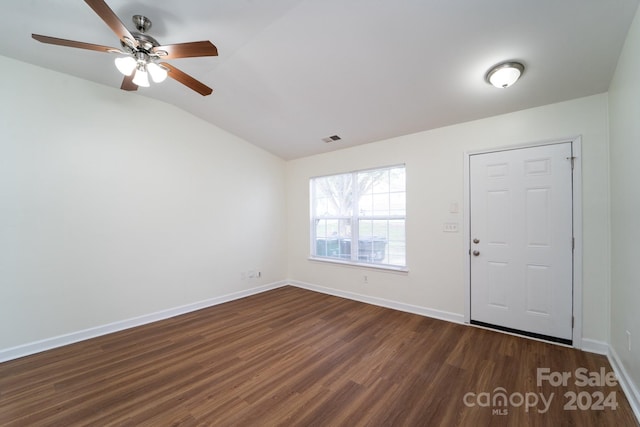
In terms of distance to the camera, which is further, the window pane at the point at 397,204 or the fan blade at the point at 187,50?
the window pane at the point at 397,204

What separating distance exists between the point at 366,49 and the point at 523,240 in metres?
2.58

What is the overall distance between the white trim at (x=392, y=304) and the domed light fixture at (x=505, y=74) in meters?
2.59

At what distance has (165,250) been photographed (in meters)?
3.41

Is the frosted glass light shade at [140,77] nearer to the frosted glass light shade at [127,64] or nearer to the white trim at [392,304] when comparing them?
the frosted glass light shade at [127,64]

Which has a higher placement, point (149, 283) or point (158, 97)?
point (158, 97)

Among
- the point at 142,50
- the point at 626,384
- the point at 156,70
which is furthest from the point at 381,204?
the point at 142,50

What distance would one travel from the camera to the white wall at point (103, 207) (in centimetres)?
248

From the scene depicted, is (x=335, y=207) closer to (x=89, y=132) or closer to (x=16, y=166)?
(x=89, y=132)

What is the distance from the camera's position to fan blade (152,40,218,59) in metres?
1.73

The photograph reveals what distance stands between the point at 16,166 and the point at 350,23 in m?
3.45

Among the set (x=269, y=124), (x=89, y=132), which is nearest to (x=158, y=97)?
(x=89, y=132)

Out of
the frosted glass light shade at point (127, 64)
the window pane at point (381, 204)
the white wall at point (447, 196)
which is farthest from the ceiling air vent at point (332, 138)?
the frosted glass light shade at point (127, 64)

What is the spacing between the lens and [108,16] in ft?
5.08

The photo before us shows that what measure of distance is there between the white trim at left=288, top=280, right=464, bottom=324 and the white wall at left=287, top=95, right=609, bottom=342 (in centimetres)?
3
